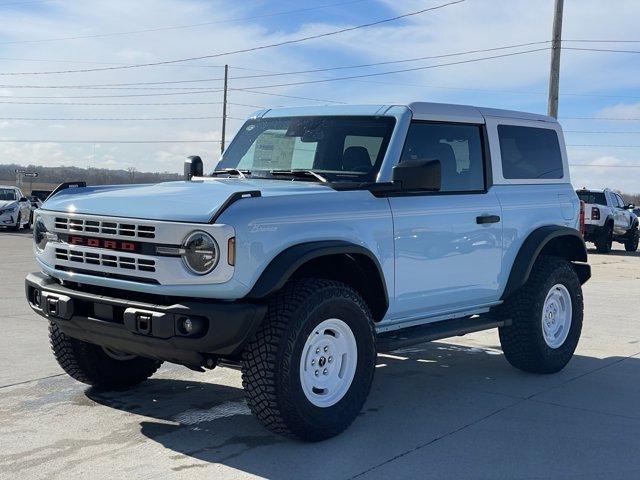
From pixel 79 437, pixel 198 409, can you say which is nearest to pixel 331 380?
pixel 198 409

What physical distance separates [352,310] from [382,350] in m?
0.54

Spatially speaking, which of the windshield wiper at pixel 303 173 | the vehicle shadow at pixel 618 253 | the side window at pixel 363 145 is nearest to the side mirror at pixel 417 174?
the side window at pixel 363 145

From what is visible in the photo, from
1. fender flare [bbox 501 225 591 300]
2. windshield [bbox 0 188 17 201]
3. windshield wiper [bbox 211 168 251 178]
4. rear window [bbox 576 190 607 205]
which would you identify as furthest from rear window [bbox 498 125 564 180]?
windshield [bbox 0 188 17 201]

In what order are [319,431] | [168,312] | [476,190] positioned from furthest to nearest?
1. [476,190]
2. [319,431]
3. [168,312]

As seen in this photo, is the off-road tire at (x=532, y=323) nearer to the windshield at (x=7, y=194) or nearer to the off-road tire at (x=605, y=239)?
the off-road tire at (x=605, y=239)

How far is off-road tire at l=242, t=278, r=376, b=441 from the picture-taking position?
15.5 feet

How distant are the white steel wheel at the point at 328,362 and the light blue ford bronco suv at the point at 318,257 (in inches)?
0.5

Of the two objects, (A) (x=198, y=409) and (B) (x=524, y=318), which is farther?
(B) (x=524, y=318)

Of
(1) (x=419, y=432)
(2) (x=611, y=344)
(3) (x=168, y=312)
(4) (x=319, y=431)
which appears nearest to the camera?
(3) (x=168, y=312)

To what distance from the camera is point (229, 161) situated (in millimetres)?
6684

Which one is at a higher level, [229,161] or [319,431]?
[229,161]

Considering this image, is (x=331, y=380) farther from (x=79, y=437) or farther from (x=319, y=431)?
(x=79, y=437)

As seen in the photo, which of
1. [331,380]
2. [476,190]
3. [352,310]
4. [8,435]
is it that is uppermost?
[476,190]

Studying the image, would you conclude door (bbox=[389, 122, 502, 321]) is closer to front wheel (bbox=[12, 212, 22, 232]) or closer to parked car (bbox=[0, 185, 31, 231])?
parked car (bbox=[0, 185, 31, 231])
